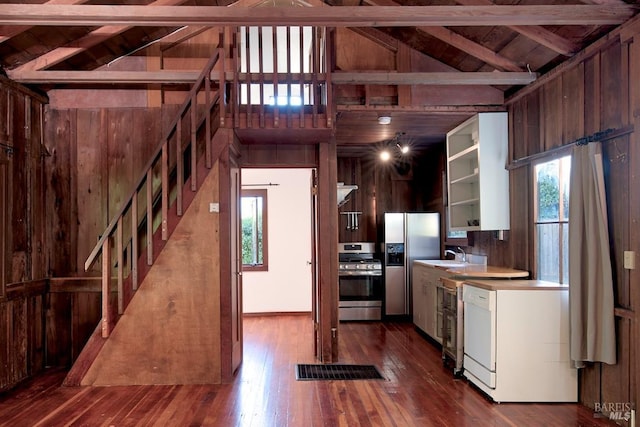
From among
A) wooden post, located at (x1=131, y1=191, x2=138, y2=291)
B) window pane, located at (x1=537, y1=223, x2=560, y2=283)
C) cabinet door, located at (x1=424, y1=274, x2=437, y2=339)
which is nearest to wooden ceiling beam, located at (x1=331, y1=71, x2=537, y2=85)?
window pane, located at (x1=537, y1=223, x2=560, y2=283)

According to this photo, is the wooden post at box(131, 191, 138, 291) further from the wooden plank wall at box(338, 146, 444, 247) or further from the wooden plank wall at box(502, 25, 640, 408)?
the wooden plank wall at box(338, 146, 444, 247)

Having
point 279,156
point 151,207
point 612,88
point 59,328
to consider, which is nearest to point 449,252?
point 279,156

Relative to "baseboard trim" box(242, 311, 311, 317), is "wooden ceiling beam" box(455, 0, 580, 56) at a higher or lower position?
higher

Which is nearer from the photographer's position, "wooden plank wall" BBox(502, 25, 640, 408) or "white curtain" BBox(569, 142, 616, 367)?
"wooden plank wall" BBox(502, 25, 640, 408)

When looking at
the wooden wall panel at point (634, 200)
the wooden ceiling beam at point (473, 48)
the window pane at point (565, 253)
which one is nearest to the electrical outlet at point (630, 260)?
the wooden wall panel at point (634, 200)

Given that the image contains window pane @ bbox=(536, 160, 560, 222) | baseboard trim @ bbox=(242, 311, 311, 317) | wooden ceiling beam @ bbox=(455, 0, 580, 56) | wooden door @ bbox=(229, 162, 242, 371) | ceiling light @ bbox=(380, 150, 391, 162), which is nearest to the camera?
wooden ceiling beam @ bbox=(455, 0, 580, 56)

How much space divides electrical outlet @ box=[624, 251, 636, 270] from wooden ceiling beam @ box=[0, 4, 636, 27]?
151cm

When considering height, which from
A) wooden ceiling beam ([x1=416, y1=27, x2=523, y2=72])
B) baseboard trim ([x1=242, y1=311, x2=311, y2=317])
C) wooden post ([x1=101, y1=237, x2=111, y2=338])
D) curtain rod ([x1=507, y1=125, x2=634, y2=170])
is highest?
wooden ceiling beam ([x1=416, y1=27, x2=523, y2=72])

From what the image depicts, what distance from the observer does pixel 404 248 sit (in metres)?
6.71

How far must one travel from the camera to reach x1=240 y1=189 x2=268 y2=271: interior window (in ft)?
24.6

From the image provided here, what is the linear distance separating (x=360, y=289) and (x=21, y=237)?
14.1 ft

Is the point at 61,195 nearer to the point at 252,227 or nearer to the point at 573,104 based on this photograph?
the point at 252,227

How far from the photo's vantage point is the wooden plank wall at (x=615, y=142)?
3014 millimetres

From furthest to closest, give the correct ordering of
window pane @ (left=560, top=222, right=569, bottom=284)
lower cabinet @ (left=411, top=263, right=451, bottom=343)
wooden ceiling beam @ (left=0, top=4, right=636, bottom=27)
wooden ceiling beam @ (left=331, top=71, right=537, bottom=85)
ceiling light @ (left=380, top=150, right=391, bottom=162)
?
ceiling light @ (left=380, top=150, right=391, bottom=162), lower cabinet @ (left=411, top=263, right=451, bottom=343), wooden ceiling beam @ (left=331, top=71, right=537, bottom=85), window pane @ (left=560, top=222, right=569, bottom=284), wooden ceiling beam @ (left=0, top=4, right=636, bottom=27)
